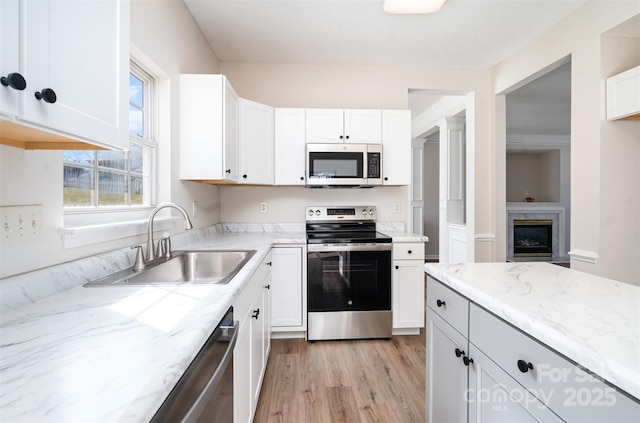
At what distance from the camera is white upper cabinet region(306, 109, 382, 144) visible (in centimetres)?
278

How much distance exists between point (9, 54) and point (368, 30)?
2.44m

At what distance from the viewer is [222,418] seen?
92 cm

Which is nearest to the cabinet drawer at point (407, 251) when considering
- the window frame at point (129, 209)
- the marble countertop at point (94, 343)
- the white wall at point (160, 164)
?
the white wall at point (160, 164)

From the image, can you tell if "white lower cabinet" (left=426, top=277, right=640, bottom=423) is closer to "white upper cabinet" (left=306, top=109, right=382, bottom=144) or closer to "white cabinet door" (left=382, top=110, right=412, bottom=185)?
"white cabinet door" (left=382, top=110, right=412, bottom=185)

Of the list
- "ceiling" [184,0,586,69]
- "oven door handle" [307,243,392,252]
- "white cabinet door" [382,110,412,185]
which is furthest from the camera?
"white cabinet door" [382,110,412,185]

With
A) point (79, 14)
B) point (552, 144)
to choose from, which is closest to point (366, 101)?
point (79, 14)

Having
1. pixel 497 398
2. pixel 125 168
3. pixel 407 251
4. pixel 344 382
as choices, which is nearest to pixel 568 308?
pixel 497 398

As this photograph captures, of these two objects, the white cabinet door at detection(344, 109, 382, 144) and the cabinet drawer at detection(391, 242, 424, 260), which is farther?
the white cabinet door at detection(344, 109, 382, 144)

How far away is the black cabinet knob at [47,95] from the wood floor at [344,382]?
169 centimetres

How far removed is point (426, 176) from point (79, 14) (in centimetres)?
619

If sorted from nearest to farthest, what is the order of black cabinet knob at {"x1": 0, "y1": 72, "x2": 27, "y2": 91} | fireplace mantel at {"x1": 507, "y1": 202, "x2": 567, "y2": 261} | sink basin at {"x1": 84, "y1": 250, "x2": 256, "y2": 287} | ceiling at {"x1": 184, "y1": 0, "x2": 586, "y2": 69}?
1. black cabinet knob at {"x1": 0, "y1": 72, "x2": 27, "y2": 91}
2. sink basin at {"x1": 84, "y1": 250, "x2": 256, "y2": 287}
3. ceiling at {"x1": 184, "y1": 0, "x2": 586, "y2": 69}
4. fireplace mantel at {"x1": 507, "y1": 202, "x2": 567, "y2": 261}

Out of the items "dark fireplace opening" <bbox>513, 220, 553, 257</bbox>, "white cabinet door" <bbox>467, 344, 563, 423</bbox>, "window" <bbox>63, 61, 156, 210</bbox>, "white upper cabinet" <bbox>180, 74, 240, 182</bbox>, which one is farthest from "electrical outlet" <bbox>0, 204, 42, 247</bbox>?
"dark fireplace opening" <bbox>513, 220, 553, 257</bbox>

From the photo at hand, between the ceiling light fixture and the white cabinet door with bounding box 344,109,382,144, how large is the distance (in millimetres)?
837

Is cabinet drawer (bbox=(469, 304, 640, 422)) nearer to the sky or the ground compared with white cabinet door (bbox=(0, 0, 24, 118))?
nearer to the ground
